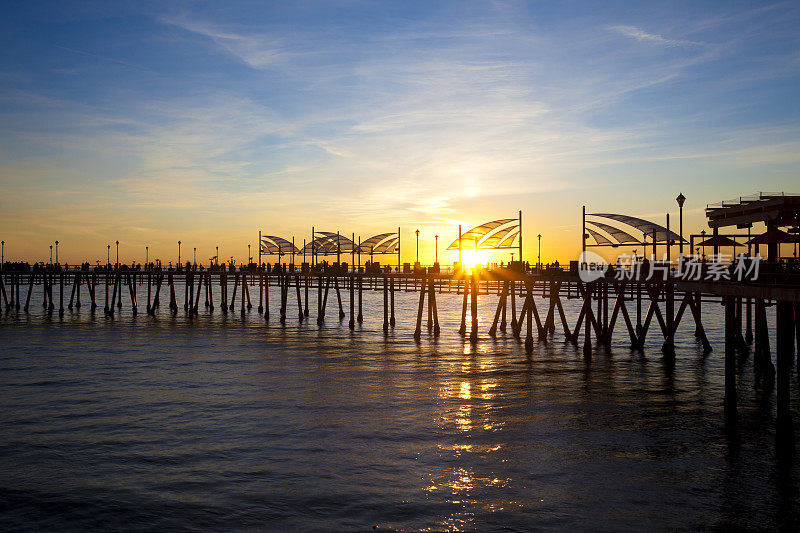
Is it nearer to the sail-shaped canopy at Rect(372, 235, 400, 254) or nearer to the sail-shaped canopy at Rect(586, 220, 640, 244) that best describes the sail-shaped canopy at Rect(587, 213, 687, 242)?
the sail-shaped canopy at Rect(586, 220, 640, 244)

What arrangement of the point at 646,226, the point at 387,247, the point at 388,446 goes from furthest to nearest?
the point at 387,247 < the point at 646,226 < the point at 388,446

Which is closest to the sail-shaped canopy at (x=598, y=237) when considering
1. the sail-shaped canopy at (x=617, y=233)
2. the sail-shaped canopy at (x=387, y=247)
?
the sail-shaped canopy at (x=617, y=233)

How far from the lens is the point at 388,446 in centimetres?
1617

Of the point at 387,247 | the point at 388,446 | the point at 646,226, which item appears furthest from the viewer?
the point at 387,247

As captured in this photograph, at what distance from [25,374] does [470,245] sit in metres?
24.0

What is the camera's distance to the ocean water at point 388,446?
39.6ft

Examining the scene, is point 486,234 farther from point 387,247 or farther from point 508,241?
point 387,247

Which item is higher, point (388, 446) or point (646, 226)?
point (646, 226)

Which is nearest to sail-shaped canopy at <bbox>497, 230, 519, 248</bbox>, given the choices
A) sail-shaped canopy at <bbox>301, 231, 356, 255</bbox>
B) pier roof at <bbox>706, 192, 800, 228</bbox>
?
pier roof at <bbox>706, 192, 800, 228</bbox>

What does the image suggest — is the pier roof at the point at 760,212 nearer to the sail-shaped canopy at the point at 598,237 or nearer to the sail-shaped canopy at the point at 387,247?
the sail-shaped canopy at the point at 598,237

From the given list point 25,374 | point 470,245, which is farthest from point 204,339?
point 470,245

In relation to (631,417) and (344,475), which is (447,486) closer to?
(344,475)

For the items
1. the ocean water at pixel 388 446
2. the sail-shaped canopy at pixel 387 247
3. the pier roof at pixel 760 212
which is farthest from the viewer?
the sail-shaped canopy at pixel 387 247

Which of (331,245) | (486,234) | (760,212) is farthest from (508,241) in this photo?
(331,245)
